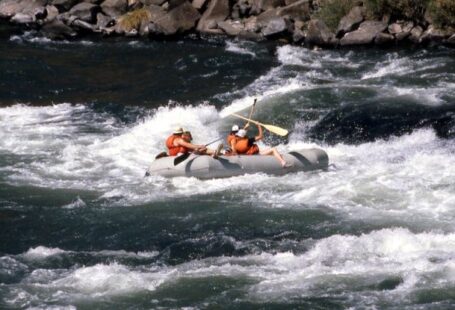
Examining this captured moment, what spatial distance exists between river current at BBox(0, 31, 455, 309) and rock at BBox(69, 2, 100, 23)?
2.90 meters

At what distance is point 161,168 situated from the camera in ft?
53.4

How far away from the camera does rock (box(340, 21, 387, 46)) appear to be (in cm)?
2414

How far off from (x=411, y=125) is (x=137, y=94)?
259 inches

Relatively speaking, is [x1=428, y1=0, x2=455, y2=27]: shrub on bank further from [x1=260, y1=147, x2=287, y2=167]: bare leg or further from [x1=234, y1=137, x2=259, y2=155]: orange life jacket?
[x1=234, y1=137, x2=259, y2=155]: orange life jacket

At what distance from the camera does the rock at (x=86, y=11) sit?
92.5 feet

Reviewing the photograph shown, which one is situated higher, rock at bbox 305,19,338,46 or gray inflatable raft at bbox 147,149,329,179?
rock at bbox 305,19,338,46

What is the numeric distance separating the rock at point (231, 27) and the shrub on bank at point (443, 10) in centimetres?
515

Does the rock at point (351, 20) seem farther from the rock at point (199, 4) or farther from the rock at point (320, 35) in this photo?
the rock at point (199, 4)

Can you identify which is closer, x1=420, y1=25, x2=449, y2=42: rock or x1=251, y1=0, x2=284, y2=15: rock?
x1=420, y1=25, x2=449, y2=42: rock

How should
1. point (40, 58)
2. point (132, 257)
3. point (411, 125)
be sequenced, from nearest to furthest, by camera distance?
point (132, 257), point (411, 125), point (40, 58)

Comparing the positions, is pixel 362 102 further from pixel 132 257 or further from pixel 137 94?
pixel 132 257

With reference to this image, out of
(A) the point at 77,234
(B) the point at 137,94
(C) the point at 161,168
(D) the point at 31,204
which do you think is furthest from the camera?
(B) the point at 137,94

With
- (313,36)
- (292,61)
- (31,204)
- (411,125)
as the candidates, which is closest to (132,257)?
(31,204)

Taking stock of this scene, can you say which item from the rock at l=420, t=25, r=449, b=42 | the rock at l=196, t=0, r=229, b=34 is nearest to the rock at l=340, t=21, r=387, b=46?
the rock at l=420, t=25, r=449, b=42
